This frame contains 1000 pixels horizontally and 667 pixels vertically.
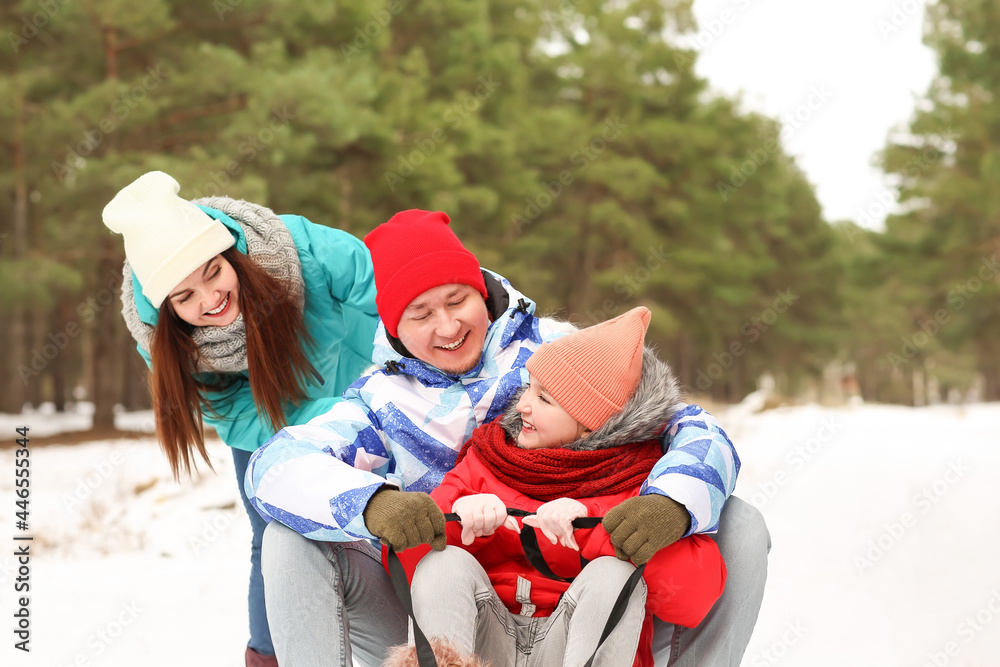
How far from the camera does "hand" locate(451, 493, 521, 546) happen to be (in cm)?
171

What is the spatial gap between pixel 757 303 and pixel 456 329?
2229 centimetres

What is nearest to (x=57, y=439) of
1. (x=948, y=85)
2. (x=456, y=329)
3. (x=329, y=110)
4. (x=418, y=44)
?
(x=329, y=110)

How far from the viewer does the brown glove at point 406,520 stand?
1675mm

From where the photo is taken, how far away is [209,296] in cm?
239

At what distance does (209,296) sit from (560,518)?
125cm

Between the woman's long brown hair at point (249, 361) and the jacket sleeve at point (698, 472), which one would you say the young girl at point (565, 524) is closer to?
the jacket sleeve at point (698, 472)

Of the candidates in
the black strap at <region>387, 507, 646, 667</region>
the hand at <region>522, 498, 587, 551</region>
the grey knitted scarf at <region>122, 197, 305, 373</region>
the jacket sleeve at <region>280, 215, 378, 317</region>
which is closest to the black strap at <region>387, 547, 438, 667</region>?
the black strap at <region>387, 507, 646, 667</region>

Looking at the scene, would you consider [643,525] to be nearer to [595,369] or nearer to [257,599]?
[595,369]

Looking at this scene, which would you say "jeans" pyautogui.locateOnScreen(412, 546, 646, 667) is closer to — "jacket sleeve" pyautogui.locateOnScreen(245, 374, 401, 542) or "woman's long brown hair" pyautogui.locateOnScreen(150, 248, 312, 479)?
"jacket sleeve" pyautogui.locateOnScreen(245, 374, 401, 542)

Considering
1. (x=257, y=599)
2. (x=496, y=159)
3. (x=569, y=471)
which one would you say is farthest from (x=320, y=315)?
(x=496, y=159)

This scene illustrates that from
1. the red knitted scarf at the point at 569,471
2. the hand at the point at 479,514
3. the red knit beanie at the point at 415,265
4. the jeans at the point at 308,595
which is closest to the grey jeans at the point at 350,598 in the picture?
the jeans at the point at 308,595

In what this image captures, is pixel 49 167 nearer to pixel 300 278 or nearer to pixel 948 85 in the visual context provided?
pixel 300 278

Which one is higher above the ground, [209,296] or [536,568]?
[209,296]

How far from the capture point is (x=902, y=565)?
485 cm
